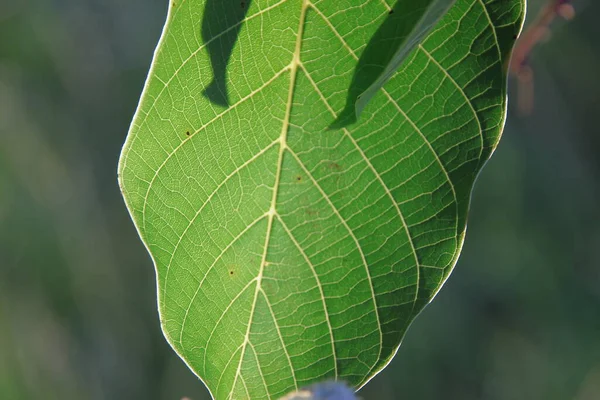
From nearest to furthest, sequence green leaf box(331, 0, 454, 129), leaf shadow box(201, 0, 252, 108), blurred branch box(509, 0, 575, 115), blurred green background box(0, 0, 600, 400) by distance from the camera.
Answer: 1. green leaf box(331, 0, 454, 129)
2. leaf shadow box(201, 0, 252, 108)
3. blurred branch box(509, 0, 575, 115)
4. blurred green background box(0, 0, 600, 400)

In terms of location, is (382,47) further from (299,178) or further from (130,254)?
(130,254)

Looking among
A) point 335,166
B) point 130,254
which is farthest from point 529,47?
point 130,254

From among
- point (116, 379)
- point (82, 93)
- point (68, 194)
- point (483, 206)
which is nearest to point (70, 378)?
point (116, 379)

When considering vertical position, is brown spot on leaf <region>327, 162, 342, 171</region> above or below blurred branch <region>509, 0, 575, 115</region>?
above

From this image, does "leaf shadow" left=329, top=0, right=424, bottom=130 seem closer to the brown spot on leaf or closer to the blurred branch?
the brown spot on leaf

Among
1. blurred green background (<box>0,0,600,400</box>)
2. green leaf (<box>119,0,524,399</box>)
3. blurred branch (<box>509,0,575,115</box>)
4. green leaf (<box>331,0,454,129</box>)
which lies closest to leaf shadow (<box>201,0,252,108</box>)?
green leaf (<box>119,0,524,399</box>)

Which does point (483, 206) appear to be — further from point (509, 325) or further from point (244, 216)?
point (244, 216)

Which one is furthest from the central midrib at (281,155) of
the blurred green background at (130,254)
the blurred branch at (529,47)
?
the blurred green background at (130,254)

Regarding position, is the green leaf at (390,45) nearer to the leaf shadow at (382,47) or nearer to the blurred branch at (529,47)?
the leaf shadow at (382,47)
